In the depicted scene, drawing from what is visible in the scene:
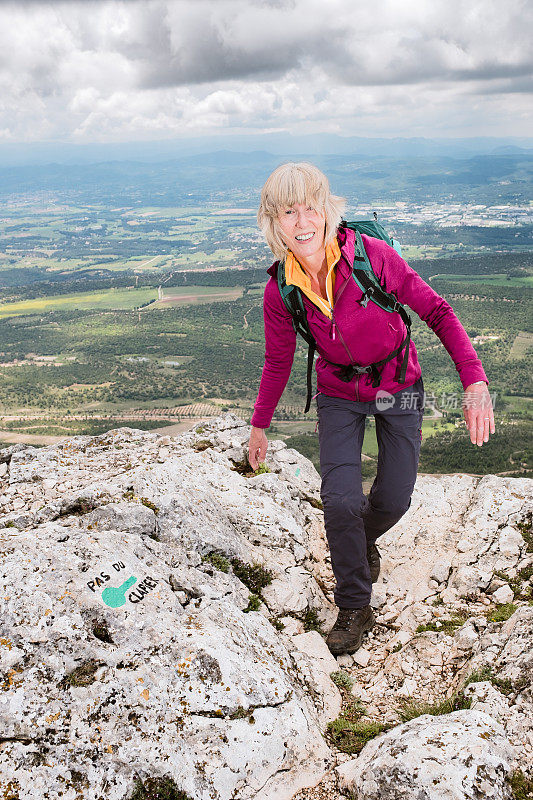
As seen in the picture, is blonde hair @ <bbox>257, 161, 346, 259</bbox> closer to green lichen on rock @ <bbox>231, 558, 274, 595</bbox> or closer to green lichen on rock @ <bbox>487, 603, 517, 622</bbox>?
green lichen on rock @ <bbox>231, 558, 274, 595</bbox>

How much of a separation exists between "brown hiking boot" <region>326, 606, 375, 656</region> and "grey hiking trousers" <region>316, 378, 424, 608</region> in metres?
0.11

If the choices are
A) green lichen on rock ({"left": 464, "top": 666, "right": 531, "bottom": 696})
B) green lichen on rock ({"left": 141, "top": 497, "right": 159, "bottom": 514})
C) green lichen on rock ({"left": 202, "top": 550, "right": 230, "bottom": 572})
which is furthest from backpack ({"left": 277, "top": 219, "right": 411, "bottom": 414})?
green lichen on rock ({"left": 464, "top": 666, "right": 531, "bottom": 696})

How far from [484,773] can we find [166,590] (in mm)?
2976

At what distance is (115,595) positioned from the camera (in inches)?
179

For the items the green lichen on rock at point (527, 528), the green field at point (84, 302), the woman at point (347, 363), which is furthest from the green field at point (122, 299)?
the woman at point (347, 363)

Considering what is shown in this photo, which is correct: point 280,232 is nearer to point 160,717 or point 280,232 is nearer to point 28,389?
point 160,717

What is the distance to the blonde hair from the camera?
460 cm

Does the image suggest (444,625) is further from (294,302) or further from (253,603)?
(294,302)

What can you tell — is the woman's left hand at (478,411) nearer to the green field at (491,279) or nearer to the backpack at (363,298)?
the backpack at (363,298)

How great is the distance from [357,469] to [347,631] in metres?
1.93

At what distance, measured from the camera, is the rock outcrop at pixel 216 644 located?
367 cm

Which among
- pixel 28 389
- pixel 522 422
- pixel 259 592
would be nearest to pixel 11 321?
pixel 28 389

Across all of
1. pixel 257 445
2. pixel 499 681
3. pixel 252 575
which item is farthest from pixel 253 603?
pixel 499 681

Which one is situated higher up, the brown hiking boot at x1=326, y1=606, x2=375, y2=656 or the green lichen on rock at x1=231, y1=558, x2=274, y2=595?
the green lichen on rock at x1=231, y1=558, x2=274, y2=595
